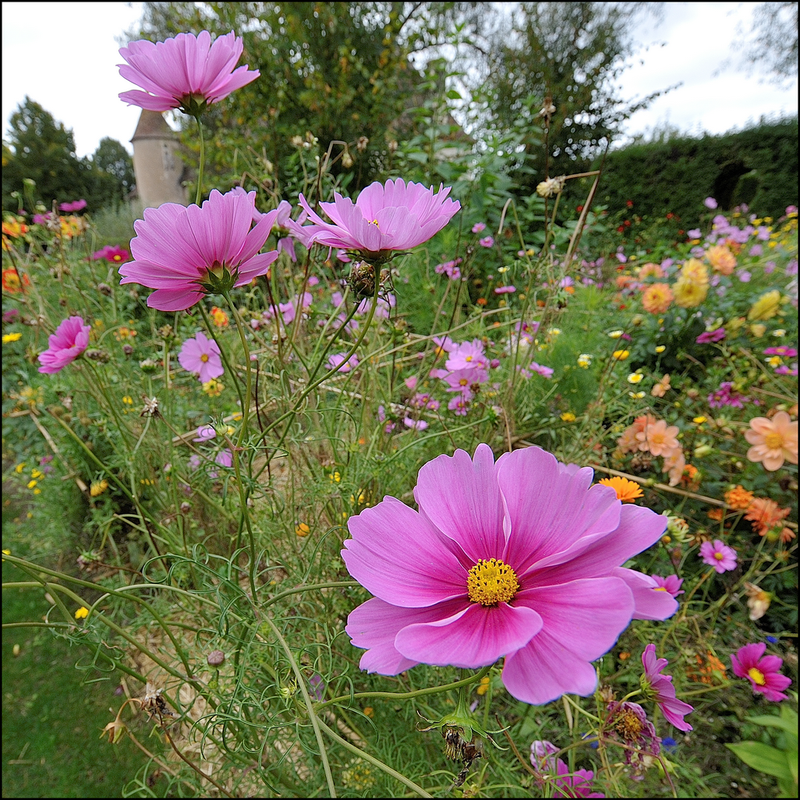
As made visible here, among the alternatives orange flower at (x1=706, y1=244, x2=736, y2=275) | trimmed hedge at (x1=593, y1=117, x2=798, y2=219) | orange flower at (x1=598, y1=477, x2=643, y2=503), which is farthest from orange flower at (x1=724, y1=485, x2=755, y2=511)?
trimmed hedge at (x1=593, y1=117, x2=798, y2=219)

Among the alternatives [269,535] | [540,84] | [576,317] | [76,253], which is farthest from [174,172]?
[269,535]

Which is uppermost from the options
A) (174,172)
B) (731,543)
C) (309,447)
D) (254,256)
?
(174,172)

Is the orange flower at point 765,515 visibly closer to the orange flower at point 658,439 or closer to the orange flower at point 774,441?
the orange flower at point 774,441

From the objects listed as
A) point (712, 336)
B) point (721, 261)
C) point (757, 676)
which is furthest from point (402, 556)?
point (721, 261)

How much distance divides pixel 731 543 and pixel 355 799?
3.45ft

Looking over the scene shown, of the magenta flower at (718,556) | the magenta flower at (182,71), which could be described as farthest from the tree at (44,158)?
the magenta flower at (718,556)

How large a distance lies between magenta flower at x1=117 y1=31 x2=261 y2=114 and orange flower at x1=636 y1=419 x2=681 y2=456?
3.00 feet

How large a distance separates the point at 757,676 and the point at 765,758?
0.23 meters

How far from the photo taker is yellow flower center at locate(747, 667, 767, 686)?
2.42 feet

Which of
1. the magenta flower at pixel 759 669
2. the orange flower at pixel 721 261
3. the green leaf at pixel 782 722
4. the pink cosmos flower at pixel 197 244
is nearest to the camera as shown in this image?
the pink cosmos flower at pixel 197 244

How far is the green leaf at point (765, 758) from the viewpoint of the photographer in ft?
2.68

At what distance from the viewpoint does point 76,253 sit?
2.07 metres

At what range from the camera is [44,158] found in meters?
11.1

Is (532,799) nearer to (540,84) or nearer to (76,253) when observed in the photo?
(76,253)
